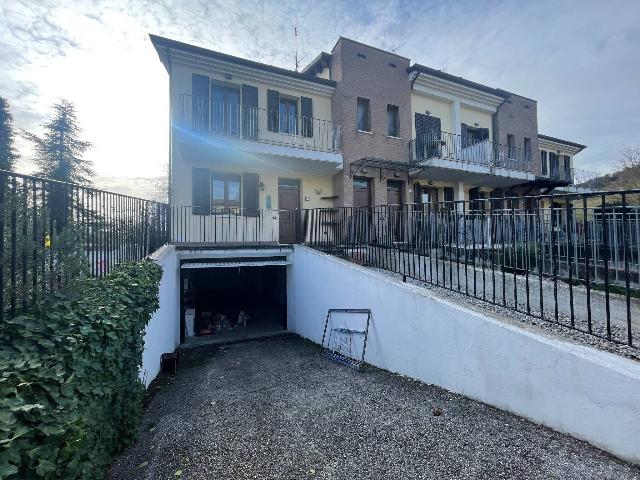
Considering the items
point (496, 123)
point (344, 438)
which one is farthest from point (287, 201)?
point (496, 123)

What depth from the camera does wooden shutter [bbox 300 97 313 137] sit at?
1226 cm

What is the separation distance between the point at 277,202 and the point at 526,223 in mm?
9026

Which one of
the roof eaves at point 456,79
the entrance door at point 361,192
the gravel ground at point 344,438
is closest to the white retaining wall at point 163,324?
the gravel ground at point 344,438

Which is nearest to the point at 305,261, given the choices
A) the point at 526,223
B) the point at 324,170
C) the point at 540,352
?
the point at 324,170

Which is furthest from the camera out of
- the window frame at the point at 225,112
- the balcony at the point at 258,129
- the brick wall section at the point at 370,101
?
the brick wall section at the point at 370,101

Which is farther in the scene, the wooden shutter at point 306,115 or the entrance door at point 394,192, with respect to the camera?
the entrance door at point 394,192

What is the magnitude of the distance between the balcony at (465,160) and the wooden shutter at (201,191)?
8424 millimetres

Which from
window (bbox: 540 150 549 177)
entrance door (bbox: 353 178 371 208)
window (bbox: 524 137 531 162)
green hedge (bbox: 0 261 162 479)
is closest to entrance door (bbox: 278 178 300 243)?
entrance door (bbox: 353 178 371 208)

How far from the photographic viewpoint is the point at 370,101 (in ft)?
41.9

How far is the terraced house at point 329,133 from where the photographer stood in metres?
10.4

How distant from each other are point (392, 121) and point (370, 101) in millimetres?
1460

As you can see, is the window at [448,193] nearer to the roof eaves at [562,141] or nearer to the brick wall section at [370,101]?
the brick wall section at [370,101]

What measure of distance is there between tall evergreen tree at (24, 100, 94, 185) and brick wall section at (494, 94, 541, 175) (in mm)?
31133

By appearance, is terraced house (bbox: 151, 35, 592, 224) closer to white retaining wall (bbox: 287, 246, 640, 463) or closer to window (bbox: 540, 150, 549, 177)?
window (bbox: 540, 150, 549, 177)
